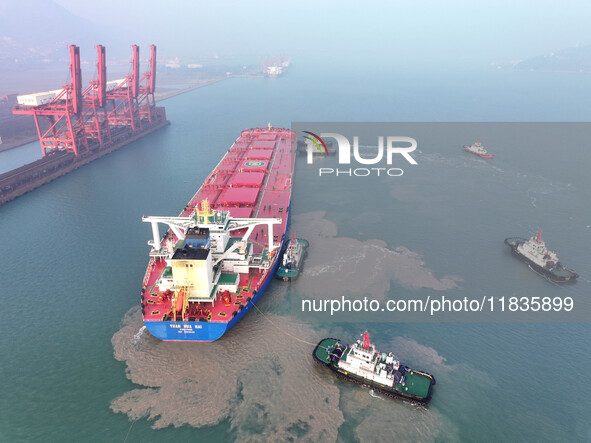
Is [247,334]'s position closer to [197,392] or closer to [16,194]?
[197,392]

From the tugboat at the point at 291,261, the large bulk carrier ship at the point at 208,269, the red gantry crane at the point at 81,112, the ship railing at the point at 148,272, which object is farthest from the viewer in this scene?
the red gantry crane at the point at 81,112

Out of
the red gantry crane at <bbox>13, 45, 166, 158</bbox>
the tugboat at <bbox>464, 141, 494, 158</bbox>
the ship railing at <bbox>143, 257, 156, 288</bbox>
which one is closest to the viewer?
the ship railing at <bbox>143, 257, 156, 288</bbox>

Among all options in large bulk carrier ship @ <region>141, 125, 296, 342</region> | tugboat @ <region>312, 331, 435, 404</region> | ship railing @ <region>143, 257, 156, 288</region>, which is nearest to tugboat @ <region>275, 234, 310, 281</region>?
large bulk carrier ship @ <region>141, 125, 296, 342</region>

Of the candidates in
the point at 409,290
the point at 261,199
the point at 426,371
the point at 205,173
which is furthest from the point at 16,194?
the point at 426,371

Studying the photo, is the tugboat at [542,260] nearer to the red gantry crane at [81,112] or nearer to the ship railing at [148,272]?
the ship railing at [148,272]

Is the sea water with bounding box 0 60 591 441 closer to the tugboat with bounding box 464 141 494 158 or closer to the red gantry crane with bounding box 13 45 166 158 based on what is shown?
the tugboat with bounding box 464 141 494 158

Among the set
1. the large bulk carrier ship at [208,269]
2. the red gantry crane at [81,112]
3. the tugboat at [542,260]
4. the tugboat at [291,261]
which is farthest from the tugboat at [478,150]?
the red gantry crane at [81,112]
